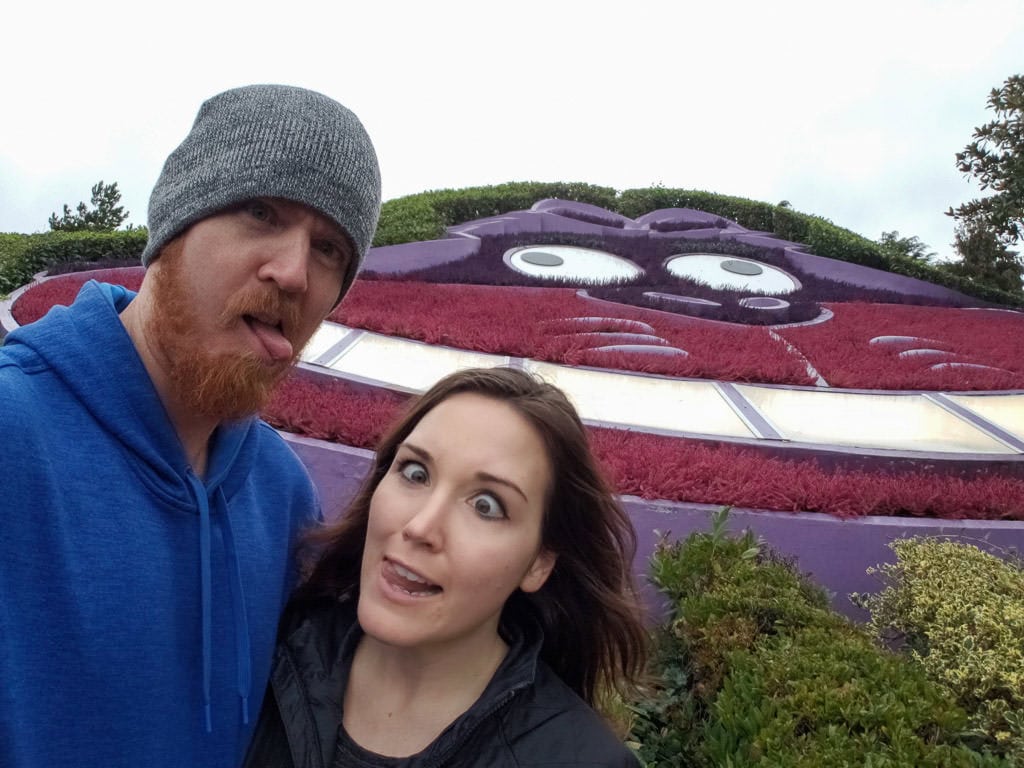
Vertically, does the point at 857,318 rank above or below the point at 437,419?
below

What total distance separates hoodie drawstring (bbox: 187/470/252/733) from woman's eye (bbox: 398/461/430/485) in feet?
1.12

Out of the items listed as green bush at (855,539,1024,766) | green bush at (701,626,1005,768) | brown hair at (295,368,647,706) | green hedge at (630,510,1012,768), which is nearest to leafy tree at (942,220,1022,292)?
green bush at (855,539,1024,766)

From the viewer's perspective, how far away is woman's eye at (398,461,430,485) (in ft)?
5.51

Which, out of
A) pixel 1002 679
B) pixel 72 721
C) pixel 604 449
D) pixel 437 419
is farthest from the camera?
pixel 604 449

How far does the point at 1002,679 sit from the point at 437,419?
1825 mm

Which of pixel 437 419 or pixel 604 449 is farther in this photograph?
pixel 604 449

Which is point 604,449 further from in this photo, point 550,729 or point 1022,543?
point 550,729

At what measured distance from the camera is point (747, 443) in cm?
416

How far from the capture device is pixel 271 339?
1.60 m

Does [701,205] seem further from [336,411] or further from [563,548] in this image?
[563,548]

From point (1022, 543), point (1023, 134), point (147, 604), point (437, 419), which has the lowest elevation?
point (1022, 543)

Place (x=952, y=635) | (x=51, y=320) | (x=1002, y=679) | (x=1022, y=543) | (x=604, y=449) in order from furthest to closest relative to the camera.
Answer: (x=604, y=449) < (x=1022, y=543) < (x=952, y=635) < (x=1002, y=679) < (x=51, y=320)

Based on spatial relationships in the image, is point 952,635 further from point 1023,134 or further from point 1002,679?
point 1023,134

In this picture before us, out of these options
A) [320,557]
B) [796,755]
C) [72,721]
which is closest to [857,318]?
[796,755]
